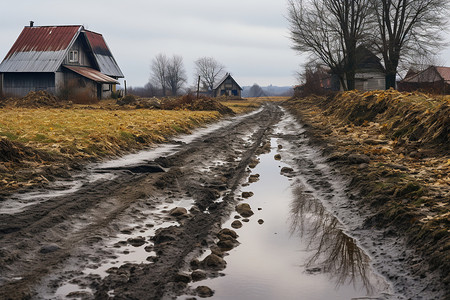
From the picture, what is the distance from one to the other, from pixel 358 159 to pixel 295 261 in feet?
18.2

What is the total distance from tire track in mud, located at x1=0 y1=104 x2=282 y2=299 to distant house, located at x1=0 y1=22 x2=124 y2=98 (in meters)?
33.2

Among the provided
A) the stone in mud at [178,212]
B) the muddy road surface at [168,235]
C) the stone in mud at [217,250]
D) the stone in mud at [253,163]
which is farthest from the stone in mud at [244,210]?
the stone in mud at [253,163]

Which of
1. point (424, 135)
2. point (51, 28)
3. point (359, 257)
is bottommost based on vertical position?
point (359, 257)

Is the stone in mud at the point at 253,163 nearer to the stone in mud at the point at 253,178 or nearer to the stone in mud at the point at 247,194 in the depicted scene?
the stone in mud at the point at 253,178

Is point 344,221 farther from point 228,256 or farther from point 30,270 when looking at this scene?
point 30,270

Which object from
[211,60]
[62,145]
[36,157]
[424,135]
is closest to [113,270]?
[36,157]

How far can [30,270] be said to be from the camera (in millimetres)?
4762

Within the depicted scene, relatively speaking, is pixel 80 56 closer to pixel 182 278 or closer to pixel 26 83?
pixel 26 83

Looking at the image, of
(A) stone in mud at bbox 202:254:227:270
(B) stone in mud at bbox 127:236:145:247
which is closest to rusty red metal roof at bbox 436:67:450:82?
(B) stone in mud at bbox 127:236:145:247

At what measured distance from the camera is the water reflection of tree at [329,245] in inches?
205

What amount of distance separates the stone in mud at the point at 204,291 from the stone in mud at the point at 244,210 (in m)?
2.93

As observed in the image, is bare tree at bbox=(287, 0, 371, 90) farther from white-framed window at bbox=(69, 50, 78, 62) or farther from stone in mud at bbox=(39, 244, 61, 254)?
stone in mud at bbox=(39, 244, 61, 254)

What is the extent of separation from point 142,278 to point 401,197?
430 centimetres

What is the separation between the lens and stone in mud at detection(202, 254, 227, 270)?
518cm
